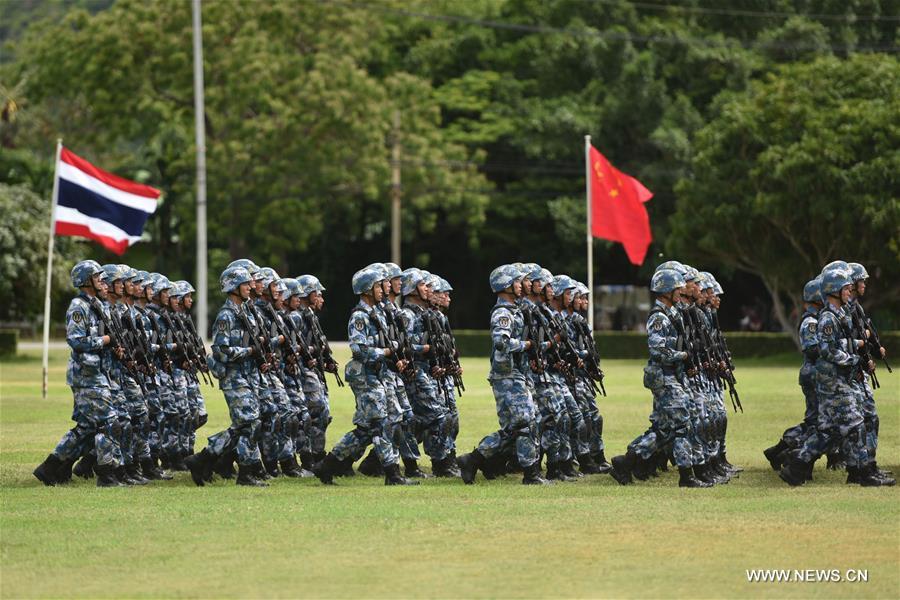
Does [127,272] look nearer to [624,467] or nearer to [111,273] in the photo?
[111,273]

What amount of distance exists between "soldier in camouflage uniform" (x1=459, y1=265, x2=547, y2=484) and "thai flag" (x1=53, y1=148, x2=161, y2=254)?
12.6m

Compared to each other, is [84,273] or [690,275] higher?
[690,275]

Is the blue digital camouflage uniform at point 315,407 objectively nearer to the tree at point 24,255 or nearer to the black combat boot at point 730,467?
the black combat boot at point 730,467

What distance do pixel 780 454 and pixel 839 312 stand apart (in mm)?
1747

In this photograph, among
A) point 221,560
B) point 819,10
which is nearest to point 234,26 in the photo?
point 819,10

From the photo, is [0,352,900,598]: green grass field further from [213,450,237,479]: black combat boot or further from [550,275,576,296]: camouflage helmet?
[550,275,576,296]: camouflage helmet

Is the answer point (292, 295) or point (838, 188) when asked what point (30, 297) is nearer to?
point (838, 188)

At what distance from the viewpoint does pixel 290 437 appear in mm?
16219

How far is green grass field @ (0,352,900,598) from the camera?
10.2m

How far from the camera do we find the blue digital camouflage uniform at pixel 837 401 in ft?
49.6

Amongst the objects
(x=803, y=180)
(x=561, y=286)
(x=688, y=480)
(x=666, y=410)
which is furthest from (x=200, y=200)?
(x=688, y=480)

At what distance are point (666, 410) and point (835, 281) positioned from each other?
6.35ft

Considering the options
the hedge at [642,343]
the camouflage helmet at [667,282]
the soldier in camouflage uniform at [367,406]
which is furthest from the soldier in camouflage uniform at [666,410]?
the hedge at [642,343]

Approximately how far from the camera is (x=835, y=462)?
16.4 meters
